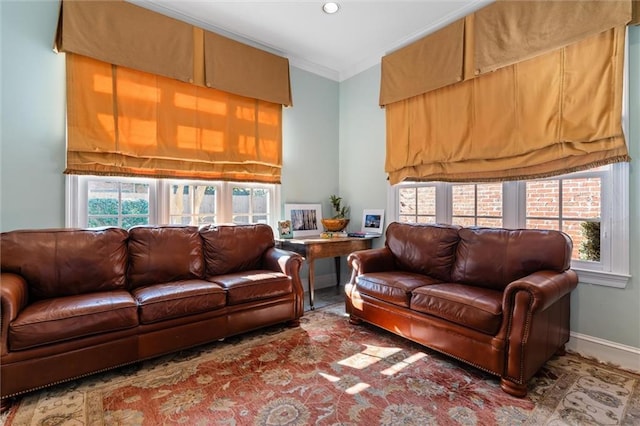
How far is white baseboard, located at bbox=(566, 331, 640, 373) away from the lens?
2.28 m

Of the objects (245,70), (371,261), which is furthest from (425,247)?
(245,70)

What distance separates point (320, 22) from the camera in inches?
132

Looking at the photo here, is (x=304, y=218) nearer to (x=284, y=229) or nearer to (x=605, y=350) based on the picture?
(x=284, y=229)

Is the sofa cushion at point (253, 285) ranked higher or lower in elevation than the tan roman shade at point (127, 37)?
lower

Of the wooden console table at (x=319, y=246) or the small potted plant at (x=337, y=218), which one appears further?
the small potted plant at (x=337, y=218)

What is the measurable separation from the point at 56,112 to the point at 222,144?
54.9 inches

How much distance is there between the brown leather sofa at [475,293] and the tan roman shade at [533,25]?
1457mm

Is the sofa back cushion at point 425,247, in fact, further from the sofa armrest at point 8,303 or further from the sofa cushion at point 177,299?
the sofa armrest at point 8,303

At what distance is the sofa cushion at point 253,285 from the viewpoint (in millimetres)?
2637

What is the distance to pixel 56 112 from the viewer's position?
2711 mm

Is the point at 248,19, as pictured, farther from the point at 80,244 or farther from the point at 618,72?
the point at 618,72

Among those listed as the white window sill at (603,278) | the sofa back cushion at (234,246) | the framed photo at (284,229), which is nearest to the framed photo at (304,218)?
the framed photo at (284,229)

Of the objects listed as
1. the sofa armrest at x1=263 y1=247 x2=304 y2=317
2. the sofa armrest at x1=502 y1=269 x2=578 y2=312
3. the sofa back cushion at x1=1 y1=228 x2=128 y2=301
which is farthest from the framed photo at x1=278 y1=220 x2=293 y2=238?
the sofa armrest at x1=502 y1=269 x2=578 y2=312

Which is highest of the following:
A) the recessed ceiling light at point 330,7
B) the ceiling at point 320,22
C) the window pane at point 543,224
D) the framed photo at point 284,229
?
the ceiling at point 320,22
